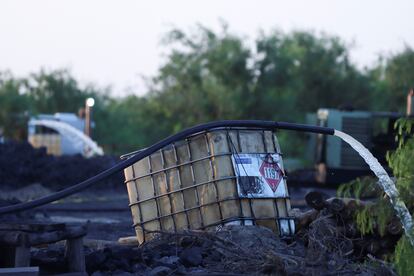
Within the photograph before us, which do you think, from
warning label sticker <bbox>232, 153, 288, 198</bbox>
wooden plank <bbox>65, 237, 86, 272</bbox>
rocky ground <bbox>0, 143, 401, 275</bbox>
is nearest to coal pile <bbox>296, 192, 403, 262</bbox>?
rocky ground <bbox>0, 143, 401, 275</bbox>

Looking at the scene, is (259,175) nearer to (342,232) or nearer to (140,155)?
(342,232)

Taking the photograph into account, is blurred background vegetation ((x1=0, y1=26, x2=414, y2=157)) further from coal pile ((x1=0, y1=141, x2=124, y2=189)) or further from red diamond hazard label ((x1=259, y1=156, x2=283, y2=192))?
red diamond hazard label ((x1=259, y1=156, x2=283, y2=192))

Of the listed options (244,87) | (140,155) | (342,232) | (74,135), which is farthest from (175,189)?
(244,87)

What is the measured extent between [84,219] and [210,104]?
3800cm

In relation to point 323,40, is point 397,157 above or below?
below

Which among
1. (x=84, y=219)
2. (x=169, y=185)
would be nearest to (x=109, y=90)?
(x=84, y=219)

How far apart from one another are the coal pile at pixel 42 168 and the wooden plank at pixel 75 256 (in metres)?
23.0

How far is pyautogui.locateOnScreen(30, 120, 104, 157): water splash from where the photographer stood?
158 ft

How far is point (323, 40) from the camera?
6619 centimetres

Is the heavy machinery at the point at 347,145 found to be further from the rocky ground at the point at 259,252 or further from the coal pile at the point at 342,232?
the coal pile at the point at 342,232

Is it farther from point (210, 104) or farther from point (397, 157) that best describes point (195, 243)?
point (210, 104)

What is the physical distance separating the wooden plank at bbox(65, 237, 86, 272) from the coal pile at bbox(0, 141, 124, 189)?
2296 centimetres

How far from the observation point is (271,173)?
Answer: 1134cm

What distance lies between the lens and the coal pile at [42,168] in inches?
1307
